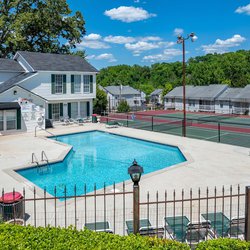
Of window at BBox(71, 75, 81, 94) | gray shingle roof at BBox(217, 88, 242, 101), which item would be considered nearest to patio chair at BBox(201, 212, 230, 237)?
window at BBox(71, 75, 81, 94)

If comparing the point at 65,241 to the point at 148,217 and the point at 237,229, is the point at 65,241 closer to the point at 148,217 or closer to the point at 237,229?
the point at 148,217

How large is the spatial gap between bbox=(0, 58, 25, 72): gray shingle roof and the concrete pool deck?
8.40m

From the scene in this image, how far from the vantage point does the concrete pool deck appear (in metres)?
12.5

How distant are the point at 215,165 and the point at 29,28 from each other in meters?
32.6

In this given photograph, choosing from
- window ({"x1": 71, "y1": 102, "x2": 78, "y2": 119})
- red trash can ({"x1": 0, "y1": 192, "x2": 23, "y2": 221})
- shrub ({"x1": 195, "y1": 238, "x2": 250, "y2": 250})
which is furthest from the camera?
window ({"x1": 71, "y1": 102, "x2": 78, "y2": 119})

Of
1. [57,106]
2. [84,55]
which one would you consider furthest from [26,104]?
[84,55]

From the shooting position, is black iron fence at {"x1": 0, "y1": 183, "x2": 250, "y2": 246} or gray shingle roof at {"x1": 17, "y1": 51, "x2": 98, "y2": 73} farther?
gray shingle roof at {"x1": 17, "y1": 51, "x2": 98, "y2": 73}

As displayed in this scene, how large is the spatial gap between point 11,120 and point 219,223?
21.5 meters

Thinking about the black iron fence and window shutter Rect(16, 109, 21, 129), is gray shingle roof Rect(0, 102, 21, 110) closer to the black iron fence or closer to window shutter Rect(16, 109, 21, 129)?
window shutter Rect(16, 109, 21, 129)

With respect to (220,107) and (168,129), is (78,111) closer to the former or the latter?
(168,129)

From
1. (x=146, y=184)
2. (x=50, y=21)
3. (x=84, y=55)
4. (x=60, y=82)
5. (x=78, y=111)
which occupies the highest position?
(x=50, y=21)

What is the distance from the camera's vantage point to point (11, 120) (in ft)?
83.7

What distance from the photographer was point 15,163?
1573 centimetres

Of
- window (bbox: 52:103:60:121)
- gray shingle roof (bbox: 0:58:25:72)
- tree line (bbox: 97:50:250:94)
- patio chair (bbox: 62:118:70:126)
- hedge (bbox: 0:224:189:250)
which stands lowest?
hedge (bbox: 0:224:189:250)
